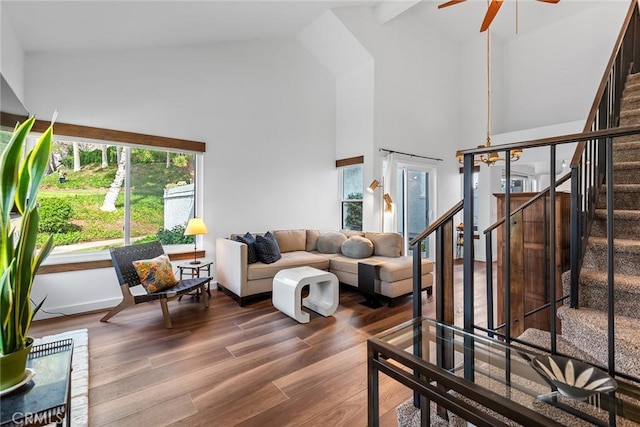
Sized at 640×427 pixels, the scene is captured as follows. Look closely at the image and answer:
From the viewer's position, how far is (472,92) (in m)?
6.75

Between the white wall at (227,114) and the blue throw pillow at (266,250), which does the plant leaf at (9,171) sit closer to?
the white wall at (227,114)

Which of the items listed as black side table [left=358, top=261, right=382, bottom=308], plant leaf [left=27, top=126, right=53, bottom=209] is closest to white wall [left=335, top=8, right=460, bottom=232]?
black side table [left=358, top=261, right=382, bottom=308]

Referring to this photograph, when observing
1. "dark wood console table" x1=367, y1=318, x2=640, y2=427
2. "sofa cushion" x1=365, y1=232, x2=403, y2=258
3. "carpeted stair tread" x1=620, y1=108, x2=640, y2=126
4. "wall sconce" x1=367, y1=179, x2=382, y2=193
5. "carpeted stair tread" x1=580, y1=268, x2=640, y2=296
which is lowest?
"dark wood console table" x1=367, y1=318, x2=640, y2=427

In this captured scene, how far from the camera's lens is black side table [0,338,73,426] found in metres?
1.16

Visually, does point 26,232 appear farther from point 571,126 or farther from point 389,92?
point 571,126

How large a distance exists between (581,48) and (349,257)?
20.4 ft

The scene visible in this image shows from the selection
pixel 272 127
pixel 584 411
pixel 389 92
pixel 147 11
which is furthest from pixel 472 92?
pixel 584 411

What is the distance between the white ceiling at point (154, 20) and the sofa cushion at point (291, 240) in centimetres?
298

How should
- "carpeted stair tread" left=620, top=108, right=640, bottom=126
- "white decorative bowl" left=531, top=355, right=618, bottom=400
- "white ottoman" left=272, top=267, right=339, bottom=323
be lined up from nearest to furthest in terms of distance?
"white decorative bowl" left=531, top=355, right=618, bottom=400, "carpeted stair tread" left=620, top=108, right=640, bottom=126, "white ottoman" left=272, top=267, right=339, bottom=323

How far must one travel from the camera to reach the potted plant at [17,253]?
1237mm

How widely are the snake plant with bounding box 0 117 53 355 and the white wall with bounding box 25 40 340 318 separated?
2549mm

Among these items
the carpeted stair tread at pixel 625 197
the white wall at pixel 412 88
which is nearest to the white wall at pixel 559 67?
the white wall at pixel 412 88

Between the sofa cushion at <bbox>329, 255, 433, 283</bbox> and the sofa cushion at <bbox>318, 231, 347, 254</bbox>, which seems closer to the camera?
the sofa cushion at <bbox>329, 255, 433, 283</bbox>

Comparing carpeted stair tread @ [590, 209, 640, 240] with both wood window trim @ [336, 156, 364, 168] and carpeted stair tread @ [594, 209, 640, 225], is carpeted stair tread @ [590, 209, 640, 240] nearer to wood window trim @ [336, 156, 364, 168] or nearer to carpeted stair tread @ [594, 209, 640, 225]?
carpeted stair tread @ [594, 209, 640, 225]
